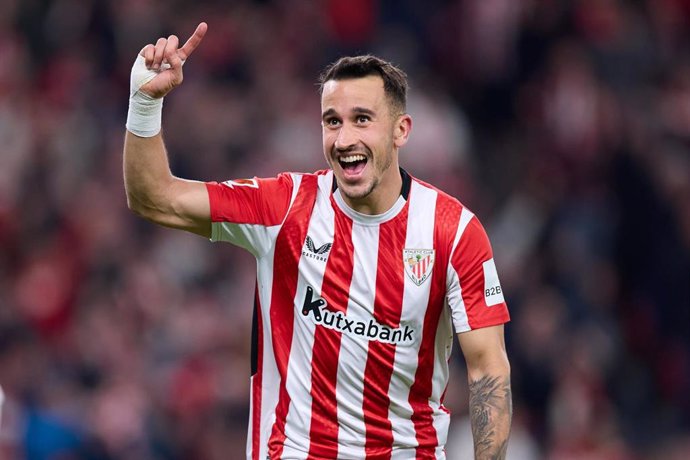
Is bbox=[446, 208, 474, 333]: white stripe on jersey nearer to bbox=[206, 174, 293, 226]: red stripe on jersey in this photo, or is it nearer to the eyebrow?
the eyebrow

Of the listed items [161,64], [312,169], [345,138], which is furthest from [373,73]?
[312,169]

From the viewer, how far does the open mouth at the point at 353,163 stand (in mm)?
5344

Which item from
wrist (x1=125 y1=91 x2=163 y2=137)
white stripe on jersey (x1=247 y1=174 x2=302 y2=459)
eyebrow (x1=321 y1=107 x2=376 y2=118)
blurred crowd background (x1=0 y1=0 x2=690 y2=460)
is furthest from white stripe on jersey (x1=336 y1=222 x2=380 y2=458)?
blurred crowd background (x1=0 y1=0 x2=690 y2=460)

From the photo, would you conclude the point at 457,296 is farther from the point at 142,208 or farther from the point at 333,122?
the point at 142,208

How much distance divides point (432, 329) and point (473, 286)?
0.24 metres

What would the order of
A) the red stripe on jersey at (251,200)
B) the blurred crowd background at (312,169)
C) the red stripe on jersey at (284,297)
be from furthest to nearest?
the blurred crowd background at (312,169), the red stripe on jersey at (284,297), the red stripe on jersey at (251,200)

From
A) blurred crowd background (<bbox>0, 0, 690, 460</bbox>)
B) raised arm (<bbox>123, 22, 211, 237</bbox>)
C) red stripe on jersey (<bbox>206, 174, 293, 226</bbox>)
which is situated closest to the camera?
raised arm (<bbox>123, 22, 211, 237</bbox>)

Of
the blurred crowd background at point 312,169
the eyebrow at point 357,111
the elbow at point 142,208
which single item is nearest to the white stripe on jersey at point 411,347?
Result: the eyebrow at point 357,111

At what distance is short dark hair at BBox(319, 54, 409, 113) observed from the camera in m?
5.40

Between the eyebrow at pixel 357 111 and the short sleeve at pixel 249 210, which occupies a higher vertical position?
the eyebrow at pixel 357 111

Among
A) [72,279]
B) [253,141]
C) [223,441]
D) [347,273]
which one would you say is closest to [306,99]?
[253,141]

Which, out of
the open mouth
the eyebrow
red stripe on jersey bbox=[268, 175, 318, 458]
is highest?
the eyebrow

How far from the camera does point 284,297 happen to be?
17.9ft

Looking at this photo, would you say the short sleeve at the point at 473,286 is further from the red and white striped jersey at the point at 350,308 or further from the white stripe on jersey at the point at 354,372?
the white stripe on jersey at the point at 354,372
